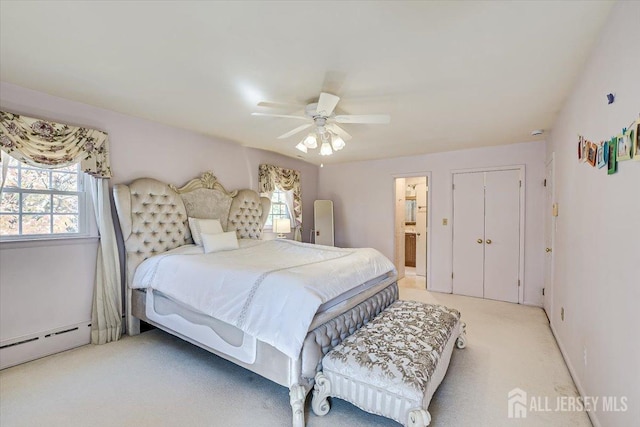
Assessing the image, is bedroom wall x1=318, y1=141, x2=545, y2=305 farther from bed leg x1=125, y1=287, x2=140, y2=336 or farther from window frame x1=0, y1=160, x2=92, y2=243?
window frame x1=0, y1=160, x2=92, y2=243

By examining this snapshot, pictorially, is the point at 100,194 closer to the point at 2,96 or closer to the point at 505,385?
the point at 2,96

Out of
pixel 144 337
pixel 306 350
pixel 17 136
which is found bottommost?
pixel 144 337

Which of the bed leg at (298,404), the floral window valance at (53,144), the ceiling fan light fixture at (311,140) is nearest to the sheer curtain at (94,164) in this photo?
the floral window valance at (53,144)

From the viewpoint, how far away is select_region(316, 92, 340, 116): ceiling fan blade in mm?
2236

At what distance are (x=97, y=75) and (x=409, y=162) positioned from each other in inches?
175

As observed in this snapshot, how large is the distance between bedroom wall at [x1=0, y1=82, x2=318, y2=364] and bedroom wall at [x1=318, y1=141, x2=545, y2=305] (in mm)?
2920

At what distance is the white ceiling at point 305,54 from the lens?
1.54 metres

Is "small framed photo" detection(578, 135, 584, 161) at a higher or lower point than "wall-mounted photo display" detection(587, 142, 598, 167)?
higher

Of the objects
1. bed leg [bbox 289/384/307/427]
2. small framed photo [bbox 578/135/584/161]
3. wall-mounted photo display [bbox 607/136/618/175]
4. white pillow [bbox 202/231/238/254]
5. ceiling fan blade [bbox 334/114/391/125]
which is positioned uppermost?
ceiling fan blade [bbox 334/114/391/125]

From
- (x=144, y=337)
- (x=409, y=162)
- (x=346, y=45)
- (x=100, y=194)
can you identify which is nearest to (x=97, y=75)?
(x=100, y=194)

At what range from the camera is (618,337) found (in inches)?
56.4

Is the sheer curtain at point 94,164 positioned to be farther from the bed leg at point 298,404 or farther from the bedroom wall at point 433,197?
the bedroom wall at point 433,197

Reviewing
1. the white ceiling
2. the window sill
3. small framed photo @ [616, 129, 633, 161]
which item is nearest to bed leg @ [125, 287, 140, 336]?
the window sill

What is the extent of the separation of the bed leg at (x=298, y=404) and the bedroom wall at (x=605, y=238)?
1.60 meters
